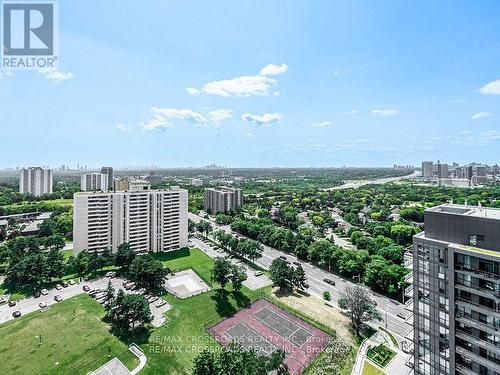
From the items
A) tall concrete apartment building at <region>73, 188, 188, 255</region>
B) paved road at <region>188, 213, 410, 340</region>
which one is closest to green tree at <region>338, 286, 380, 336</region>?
paved road at <region>188, 213, 410, 340</region>

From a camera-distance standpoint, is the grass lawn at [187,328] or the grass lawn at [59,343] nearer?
the grass lawn at [59,343]

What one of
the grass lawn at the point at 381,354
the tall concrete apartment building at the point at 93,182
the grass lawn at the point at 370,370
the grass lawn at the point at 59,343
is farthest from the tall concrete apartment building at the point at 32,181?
the grass lawn at the point at 370,370

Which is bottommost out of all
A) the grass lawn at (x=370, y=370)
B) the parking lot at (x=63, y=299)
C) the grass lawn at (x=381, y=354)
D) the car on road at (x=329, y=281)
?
the grass lawn at (x=370, y=370)

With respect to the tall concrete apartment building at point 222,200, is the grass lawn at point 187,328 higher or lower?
lower

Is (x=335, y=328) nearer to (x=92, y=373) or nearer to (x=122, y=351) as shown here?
(x=122, y=351)

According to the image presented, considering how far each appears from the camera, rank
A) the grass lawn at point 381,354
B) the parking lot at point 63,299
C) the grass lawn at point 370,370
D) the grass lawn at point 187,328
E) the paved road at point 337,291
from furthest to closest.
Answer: the parking lot at point 63,299 → the paved road at point 337,291 → the grass lawn at point 381,354 → the grass lawn at point 187,328 → the grass lawn at point 370,370

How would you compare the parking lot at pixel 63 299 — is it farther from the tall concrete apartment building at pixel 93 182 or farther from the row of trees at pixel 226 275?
the tall concrete apartment building at pixel 93 182

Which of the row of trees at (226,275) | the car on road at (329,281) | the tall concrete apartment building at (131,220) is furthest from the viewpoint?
the tall concrete apartment building at (131,220)
